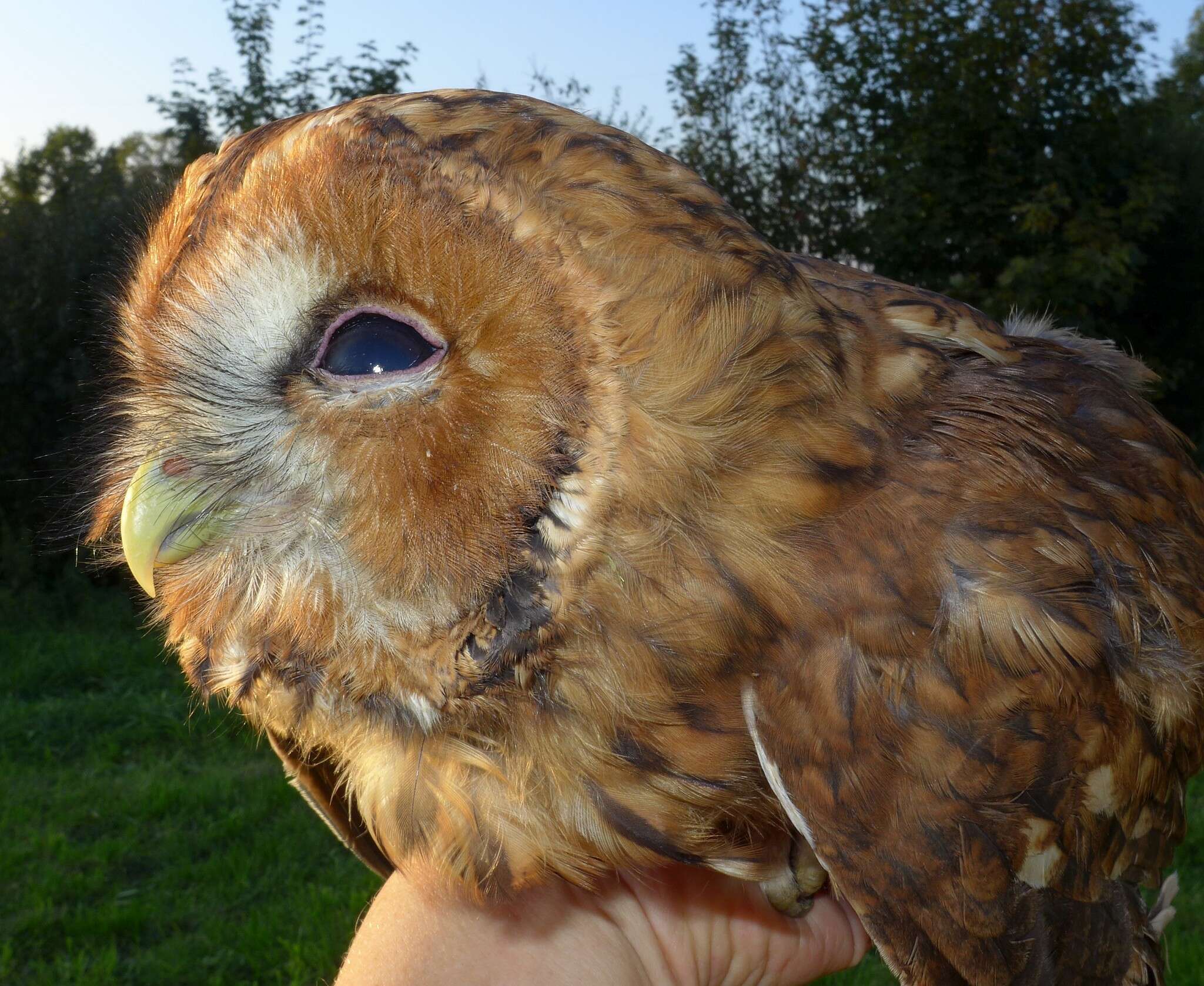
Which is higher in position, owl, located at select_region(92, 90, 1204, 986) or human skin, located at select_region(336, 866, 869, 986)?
owl, located at select_region(92, 90, 1204, 986)

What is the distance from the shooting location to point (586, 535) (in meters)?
1.43

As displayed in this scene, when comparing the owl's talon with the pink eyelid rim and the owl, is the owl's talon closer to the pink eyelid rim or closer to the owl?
the owl

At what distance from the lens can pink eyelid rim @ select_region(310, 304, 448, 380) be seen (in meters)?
1.40

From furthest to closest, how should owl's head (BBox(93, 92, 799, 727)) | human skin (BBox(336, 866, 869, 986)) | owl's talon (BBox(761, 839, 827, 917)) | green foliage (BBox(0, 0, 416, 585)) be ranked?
green foliage (BBox(0, 0, 416, 585))
owl's talon (BBox(761, 839, 827, 917))
human skin (BBox(336, 866, 869, 986))
owl's head (BBox(93, 92, 799, 727))

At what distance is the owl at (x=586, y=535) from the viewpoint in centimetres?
140

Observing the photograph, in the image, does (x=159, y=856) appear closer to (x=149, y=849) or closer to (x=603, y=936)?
(x=149, y=849)

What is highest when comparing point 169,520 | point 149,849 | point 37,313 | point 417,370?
point 417,370

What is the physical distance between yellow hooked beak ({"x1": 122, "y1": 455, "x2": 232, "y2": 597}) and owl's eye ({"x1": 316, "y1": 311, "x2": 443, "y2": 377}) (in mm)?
334

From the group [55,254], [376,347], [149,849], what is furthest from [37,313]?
[376,347]

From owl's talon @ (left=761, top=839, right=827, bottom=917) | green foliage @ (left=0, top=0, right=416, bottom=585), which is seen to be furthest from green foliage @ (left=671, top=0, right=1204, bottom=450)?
owl's talon @ (left=761, top=839, right=827, bottom=917)

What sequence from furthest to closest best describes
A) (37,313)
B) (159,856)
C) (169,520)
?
(37,313), (159,856), (169,520)

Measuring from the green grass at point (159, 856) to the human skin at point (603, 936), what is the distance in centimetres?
172

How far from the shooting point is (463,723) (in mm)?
1505

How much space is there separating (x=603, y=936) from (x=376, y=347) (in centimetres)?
95
